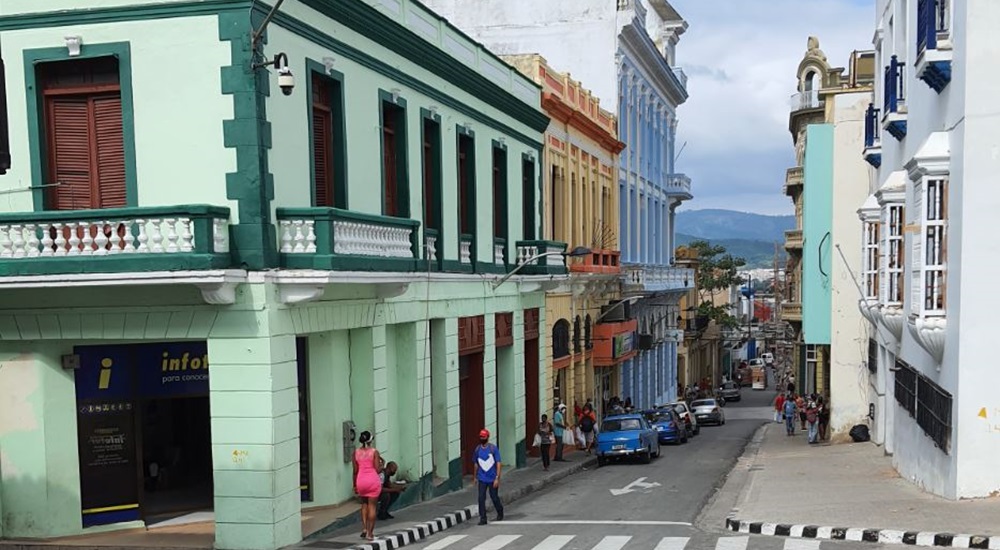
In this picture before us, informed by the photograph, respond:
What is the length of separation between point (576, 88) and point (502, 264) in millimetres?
10438

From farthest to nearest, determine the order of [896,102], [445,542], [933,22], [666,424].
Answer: [666,424] < [896,102] < [933,22] < [445,542]

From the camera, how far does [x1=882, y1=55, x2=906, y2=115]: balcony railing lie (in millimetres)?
21109

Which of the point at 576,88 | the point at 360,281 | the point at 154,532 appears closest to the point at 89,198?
the point at 360,281

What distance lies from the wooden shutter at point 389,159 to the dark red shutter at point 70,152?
5.53 m

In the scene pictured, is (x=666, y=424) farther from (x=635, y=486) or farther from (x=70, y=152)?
(x=70, y=152)

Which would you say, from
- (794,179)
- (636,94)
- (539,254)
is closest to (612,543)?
(539,254)

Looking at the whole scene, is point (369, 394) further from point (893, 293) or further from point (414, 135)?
point (893, 293)

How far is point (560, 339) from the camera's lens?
31609mm

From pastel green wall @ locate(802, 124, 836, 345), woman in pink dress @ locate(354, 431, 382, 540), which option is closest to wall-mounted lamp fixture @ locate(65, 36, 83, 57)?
woman in pink dress @ locate(354, 431, 382, 540)

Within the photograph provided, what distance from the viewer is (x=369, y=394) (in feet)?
→ 57.7

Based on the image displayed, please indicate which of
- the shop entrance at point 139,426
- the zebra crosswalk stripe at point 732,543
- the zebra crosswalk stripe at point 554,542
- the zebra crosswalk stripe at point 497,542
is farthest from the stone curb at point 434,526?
the zebra crosswalk stripe at point 732,543

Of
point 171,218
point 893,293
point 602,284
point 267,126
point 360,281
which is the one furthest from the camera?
point 602,284

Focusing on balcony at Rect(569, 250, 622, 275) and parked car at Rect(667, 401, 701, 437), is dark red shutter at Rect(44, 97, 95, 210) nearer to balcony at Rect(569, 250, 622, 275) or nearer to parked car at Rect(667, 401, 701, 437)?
balcony at Rect(569, 250, 622, 275)

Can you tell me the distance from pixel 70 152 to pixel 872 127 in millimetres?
19045
